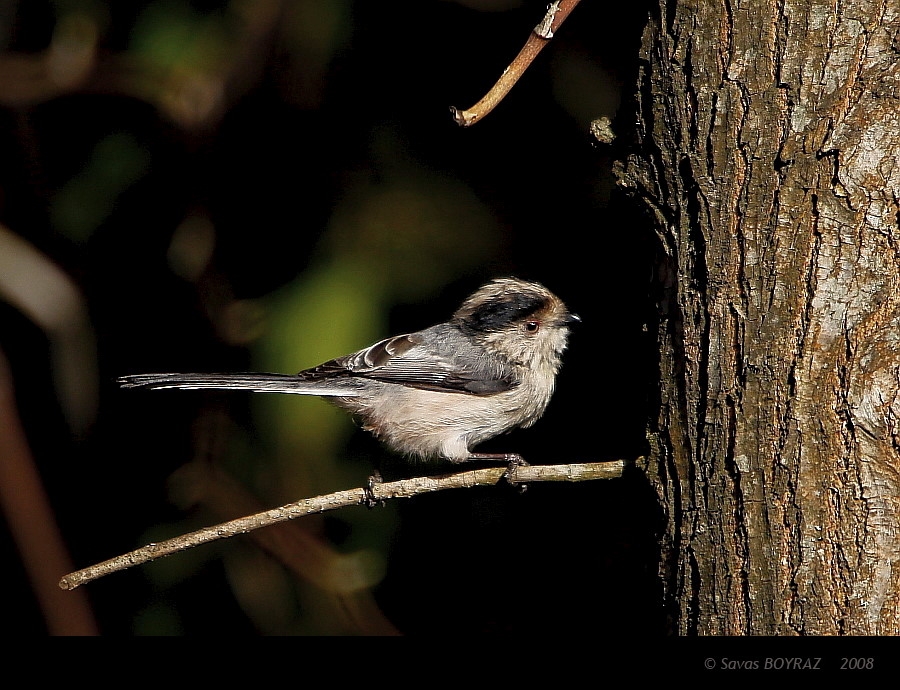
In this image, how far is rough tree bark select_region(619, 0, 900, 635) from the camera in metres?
1.69

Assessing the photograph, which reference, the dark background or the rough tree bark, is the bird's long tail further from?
the rough tree bark

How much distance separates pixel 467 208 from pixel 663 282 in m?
2.03

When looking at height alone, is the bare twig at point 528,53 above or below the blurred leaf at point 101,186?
below

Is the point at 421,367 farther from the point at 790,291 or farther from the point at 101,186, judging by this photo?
the point at 790,291

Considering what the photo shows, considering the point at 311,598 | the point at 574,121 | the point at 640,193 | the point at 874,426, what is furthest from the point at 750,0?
the point at 311,598

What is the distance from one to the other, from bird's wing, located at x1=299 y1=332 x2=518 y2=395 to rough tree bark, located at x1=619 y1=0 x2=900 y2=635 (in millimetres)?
1532

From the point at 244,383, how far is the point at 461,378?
839 mm

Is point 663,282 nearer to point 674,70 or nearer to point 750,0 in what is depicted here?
point 674,70

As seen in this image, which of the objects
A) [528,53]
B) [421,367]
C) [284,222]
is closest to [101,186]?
[284,222]

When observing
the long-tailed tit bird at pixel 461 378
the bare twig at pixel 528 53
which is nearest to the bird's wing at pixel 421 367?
the long-tailed tit bird at pixel 461 378

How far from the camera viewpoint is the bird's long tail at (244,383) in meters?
2.78

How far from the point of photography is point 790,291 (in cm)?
175

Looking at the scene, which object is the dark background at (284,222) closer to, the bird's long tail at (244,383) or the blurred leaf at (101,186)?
the blurred leaf at (101,186)

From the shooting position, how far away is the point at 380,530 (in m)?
3.85
